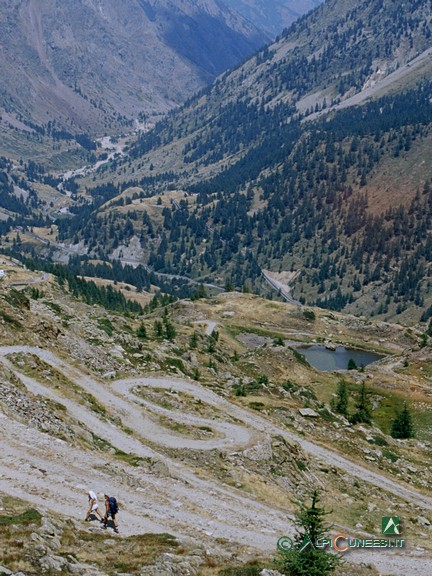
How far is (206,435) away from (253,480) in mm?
8629

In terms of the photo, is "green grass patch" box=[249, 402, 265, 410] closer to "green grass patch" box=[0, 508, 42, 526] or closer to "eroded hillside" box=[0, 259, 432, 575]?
"eroded hillside" box=[0, 259, 432, 575]

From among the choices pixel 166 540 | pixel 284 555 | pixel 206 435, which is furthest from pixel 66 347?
pixel 284 555

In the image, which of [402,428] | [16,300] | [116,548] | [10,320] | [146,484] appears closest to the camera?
[116,548]

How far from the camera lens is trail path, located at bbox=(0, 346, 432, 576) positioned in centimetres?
4025

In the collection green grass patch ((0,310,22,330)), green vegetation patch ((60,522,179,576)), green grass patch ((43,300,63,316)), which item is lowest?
green vegetation patch ((60,522,179,576))

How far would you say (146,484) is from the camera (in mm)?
45906

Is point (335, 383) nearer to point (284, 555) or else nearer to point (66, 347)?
point (66, 347)

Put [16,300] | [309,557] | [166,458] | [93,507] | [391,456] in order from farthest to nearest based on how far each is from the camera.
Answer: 1. [16,300]
2. [391,456]
3. [166,458]
4. [93,507]
5. [309,557]

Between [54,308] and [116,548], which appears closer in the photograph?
[116,548]

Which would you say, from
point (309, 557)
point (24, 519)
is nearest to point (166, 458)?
point (24, 519)

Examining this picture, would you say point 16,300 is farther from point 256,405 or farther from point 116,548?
point 116,548

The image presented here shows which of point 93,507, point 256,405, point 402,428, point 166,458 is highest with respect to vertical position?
point 256,405

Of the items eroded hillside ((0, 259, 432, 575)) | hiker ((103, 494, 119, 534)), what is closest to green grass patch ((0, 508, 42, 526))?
eroded hillside ((0, 259, 432, 575))

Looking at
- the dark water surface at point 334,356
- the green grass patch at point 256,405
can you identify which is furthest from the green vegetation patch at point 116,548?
the dark water surface at point 334,356
